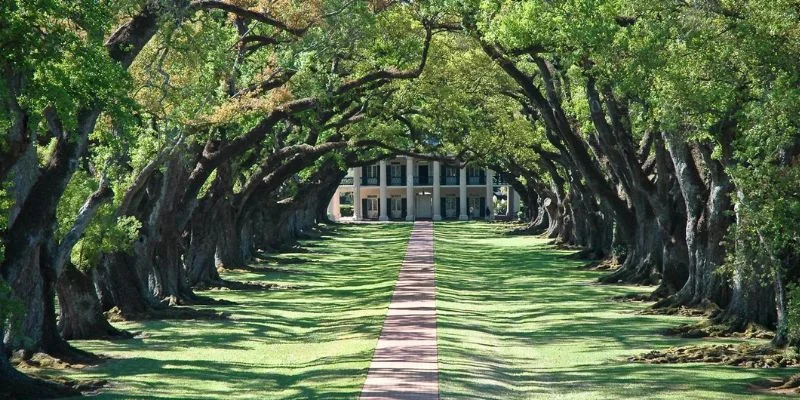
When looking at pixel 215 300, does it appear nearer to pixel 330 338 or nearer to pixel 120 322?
pixel 120 322

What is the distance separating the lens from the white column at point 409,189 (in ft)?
413

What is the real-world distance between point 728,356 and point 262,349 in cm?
853

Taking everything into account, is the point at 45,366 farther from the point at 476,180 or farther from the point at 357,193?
the point at 476,180

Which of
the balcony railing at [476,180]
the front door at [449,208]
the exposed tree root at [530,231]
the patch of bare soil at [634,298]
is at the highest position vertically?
the balcony railing at [476,180]

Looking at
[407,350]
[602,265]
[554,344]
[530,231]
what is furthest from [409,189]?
[407,350]

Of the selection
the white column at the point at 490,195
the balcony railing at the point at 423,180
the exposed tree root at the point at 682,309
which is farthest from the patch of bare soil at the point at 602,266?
the balcony railing at the point at 423,180

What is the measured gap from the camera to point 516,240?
3120 inches

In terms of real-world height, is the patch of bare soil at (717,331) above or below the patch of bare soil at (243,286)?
below

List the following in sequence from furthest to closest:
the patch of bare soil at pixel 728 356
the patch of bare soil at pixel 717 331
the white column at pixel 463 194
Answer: the white column at pixel 463 194 → the patch of bare soil at pixel 717 331 → the patch of bare soil at pixel 728 356

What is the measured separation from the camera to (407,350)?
23016 millimetres

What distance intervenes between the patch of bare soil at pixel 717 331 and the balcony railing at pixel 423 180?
101 metres

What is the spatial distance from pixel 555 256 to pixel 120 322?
3345cm

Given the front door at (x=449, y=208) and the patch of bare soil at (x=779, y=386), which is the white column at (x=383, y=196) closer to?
the front door at (x=449, y=208)

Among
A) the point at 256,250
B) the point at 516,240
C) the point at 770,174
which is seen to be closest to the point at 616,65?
the point at 770,174
